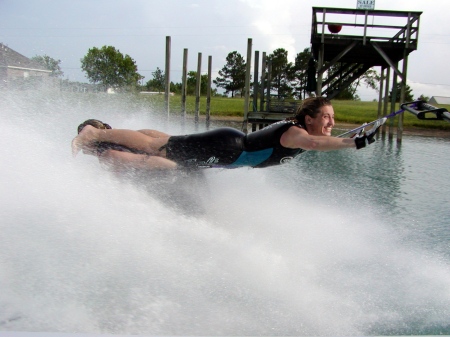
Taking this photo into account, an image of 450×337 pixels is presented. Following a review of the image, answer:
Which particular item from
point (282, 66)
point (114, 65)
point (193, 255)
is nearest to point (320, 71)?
point (193, 255)

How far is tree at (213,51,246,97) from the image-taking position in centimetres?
5625

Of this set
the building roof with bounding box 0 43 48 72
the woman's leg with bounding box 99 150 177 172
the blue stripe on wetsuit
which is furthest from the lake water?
the building roof with bounding box 0 43 48 72

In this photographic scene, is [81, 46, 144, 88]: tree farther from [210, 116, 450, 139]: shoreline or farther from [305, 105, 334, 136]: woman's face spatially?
[305, 105, 334, 136]: woman's face

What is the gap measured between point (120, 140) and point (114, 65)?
131ft

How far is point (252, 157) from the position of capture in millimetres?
4223

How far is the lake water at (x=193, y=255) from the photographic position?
2895 millimetres

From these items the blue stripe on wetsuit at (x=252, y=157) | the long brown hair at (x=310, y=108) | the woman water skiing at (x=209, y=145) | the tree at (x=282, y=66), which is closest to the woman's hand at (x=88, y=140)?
the woman water skiing at (x=209, y=145)

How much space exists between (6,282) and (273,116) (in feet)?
38.7

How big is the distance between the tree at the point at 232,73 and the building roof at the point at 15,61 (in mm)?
23896

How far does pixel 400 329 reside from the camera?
295cm

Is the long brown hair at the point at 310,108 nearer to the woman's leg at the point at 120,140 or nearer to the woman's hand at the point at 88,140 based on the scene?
the woman's leg at the point at 120,140

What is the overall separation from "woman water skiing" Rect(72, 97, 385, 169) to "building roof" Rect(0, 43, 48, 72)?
29833 mm

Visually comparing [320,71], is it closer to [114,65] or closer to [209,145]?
[209,145]

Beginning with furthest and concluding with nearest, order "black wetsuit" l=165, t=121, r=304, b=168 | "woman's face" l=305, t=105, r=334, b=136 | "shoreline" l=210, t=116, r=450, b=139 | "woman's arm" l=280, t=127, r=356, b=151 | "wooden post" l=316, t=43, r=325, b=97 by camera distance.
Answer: "shoreline" l=210, t=116, r=450, b=139 → "wooden post" l=316, t=43, r=325, b=97 → "black wetsuit" l=165, t=121, r=304, b=168 → "woman's face" l=305, t=105, r=334, b=136 → "woman's arm" l=280, t=127, r=356, b=151
